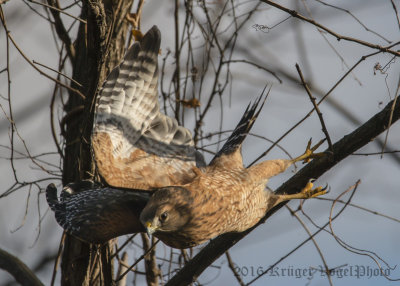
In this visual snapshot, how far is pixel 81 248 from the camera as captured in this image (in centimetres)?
420

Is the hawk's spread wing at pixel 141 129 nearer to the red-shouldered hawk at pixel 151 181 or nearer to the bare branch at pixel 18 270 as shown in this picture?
the red-shouldered hawk at pixel 151 181

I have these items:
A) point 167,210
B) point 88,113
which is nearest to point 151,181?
point 167,210

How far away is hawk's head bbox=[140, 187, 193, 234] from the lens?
356 centimetres

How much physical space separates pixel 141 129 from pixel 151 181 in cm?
44

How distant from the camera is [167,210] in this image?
3.60m

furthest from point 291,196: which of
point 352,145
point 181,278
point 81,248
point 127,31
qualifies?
point 127,31

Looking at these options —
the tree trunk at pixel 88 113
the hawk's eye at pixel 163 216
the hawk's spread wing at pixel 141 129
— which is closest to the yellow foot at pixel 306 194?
the hawk's spread wing at pixel 141 129

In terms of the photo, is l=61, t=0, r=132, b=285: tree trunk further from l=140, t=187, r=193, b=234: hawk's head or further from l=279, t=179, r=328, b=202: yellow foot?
l=279, t=179, r=328, b=202: yellow foot

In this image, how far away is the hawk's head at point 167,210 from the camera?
3.56 metres

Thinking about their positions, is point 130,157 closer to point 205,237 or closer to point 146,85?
point 146,85

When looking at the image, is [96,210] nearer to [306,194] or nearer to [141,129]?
[141,129]

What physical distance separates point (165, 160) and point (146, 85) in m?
0.53

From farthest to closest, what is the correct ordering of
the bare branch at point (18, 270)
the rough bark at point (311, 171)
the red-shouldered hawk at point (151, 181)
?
the bare branch at point (18, 270)
the red-shouldered hawk at point (151, 181)
the rough bark at point (311, 171)

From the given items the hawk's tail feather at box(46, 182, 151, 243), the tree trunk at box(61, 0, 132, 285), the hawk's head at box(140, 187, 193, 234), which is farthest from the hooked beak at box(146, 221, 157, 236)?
the tree trunk at box(61, 0, 132, 285)
